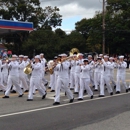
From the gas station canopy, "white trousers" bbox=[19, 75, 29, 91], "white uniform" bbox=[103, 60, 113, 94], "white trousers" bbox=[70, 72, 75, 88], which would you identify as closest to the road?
"white uniform" bbox=[103, 60, 113, 94]

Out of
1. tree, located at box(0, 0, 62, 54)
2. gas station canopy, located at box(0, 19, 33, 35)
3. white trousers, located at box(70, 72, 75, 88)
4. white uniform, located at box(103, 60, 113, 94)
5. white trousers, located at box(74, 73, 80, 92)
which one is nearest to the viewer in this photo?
white uniform, located at box(103, 60, 113, 94)

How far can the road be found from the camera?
317 inches

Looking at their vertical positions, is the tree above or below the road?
above

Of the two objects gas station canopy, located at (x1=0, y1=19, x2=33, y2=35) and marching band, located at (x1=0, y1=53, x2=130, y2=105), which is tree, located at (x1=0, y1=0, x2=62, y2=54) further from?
marching band, located at (x1=0, y1=53, x2=130, y2=105)

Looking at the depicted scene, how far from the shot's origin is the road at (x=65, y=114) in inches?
317

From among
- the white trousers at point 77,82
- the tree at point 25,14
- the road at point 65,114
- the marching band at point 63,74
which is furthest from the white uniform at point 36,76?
the tree at point 25,14

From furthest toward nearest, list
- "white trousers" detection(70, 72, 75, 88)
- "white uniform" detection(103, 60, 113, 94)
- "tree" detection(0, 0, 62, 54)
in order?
"tree" detection(0, 0, 62, 54) < "white trousers" detection(70, 72, 75, 88) < "white uniform" detection(103, 60, 113, 94)

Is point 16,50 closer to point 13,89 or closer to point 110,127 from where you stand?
point 13,89

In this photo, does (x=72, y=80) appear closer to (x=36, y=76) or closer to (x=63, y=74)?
(x=36, y=76)

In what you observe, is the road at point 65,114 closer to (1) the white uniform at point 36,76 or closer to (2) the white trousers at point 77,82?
(1) the white uniform at point 36,76

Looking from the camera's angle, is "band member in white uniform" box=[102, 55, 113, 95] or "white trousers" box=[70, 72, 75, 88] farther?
"white trousers" box=[70, 72, 75, 88]

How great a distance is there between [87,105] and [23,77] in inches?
200

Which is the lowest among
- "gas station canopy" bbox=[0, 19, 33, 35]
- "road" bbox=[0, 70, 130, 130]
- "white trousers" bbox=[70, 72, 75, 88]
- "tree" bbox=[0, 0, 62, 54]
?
"road" bbox=[0, 70, 130, 130]

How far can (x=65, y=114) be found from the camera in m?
9.66
